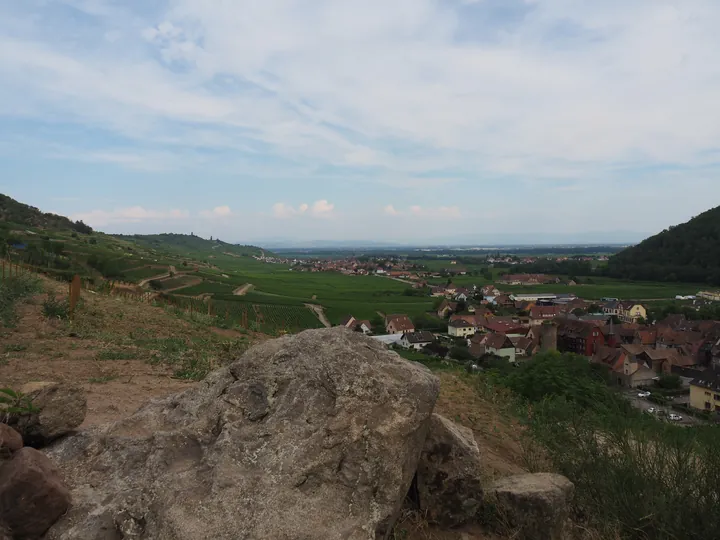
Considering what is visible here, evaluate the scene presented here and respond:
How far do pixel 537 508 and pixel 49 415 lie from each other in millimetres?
5404

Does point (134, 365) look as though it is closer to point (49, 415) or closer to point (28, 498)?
point (49, 415)

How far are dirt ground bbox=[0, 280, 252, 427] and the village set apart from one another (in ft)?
37.5

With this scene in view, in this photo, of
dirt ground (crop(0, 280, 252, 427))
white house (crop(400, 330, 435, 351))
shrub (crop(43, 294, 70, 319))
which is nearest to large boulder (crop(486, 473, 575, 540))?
dirt ground (crop(0, 280, 252, 427))

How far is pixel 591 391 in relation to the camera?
9.61 meters

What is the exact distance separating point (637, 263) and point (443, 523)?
5195 inches

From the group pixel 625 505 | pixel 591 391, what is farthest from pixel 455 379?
pixel 625 505

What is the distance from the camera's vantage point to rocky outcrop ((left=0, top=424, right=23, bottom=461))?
4293 millimetres

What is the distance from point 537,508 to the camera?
16.5ft

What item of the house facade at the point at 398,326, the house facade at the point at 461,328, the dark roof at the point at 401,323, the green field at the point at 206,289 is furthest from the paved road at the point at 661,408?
the house facade at the point at 461,328

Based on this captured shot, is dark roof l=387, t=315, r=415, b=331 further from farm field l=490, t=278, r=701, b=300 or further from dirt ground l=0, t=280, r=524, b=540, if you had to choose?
farm field l=490, t=278, r=701, b=300

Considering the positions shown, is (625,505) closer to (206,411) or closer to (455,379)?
(206,411)

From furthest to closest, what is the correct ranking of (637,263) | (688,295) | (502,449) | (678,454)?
1. (637,263)
2. (688,295)
3. (502,449)
4. (678,454)

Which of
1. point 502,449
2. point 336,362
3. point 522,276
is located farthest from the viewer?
point 522,276

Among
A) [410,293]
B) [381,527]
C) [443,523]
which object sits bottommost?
[410,293]
